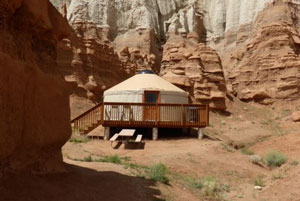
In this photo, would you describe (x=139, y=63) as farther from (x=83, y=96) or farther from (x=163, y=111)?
(x=163, y=111)

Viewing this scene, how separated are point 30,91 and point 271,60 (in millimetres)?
30813

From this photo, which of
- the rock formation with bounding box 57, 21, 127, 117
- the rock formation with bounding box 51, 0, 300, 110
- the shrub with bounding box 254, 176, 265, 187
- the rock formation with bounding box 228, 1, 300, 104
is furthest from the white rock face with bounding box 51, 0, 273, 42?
the shrub with bounding box 254, 176, 265, 187

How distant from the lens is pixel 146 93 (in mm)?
16016

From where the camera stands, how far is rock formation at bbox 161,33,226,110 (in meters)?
26.9

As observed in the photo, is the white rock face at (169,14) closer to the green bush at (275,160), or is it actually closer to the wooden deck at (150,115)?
the wooden deck at (150,115)

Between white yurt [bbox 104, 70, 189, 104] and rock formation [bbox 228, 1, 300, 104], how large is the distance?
54.6 ft

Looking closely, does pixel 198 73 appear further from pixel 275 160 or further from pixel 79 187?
pixel 79 187

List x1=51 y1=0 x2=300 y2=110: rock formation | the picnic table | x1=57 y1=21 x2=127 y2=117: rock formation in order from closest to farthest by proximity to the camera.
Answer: the picnic table < x1=57 y1=21 x2=127 y2=117: rock formation < x1=51 y1=0 x2=300 y2=110: rock formation

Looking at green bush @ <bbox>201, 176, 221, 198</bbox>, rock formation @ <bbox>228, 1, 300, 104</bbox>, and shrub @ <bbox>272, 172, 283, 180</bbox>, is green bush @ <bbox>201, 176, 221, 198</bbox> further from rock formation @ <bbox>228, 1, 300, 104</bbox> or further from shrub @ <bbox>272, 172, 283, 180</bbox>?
rock formation @ <bbox>228, 1, 300, 104</bbox>

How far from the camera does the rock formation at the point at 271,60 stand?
1145 inches

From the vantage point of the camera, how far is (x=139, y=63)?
3462cm

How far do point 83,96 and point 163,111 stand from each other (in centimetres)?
1343

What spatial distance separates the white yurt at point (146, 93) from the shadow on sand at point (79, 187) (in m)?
9.83

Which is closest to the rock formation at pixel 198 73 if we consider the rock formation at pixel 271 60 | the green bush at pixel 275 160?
the rock formation at pixel 271 60
